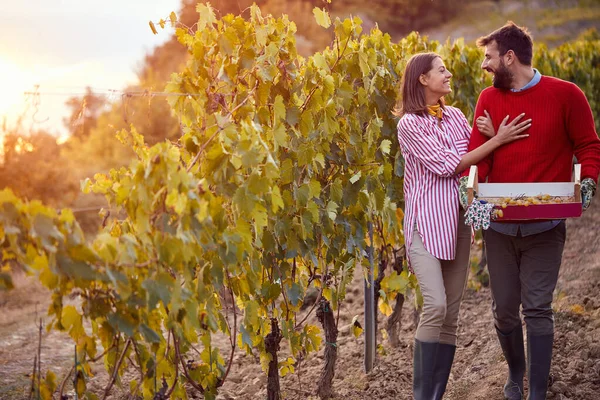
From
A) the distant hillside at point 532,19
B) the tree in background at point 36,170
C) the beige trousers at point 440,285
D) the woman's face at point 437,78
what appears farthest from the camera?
the distant hillside at point 532,19

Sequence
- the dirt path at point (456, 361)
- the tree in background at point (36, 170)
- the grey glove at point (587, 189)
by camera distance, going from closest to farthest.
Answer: the grey glove at point (587, 189), the dirt path at point (456, 361), the tree in background at point (36, 170)

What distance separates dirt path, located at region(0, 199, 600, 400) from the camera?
3982 mm

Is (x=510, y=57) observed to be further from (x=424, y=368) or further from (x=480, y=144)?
(x=424, y=368)

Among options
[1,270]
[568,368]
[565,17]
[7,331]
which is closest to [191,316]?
[1,270]

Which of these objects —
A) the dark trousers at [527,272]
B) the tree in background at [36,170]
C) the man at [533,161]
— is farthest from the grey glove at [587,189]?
the tree in background at [36,170]

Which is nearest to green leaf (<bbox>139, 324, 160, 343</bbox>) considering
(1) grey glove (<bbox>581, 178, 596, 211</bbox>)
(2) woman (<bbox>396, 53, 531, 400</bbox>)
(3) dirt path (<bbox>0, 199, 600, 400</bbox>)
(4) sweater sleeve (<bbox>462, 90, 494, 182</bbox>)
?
(2) woman (<bbox>396, 53, 531, 400</bbox>)

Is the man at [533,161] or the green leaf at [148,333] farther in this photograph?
the man at [533,161]

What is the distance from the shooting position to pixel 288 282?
12.0 ft

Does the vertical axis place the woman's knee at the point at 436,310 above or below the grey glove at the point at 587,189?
below

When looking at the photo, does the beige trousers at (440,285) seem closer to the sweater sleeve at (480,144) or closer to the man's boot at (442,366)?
the man's boot at (442,366)

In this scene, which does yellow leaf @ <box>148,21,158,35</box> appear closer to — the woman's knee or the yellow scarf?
the yellow scarf

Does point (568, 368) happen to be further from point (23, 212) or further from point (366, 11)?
point (366, 11)

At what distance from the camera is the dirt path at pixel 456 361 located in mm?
3982

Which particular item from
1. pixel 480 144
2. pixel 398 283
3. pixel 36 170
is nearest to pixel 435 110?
pixel 480 144
